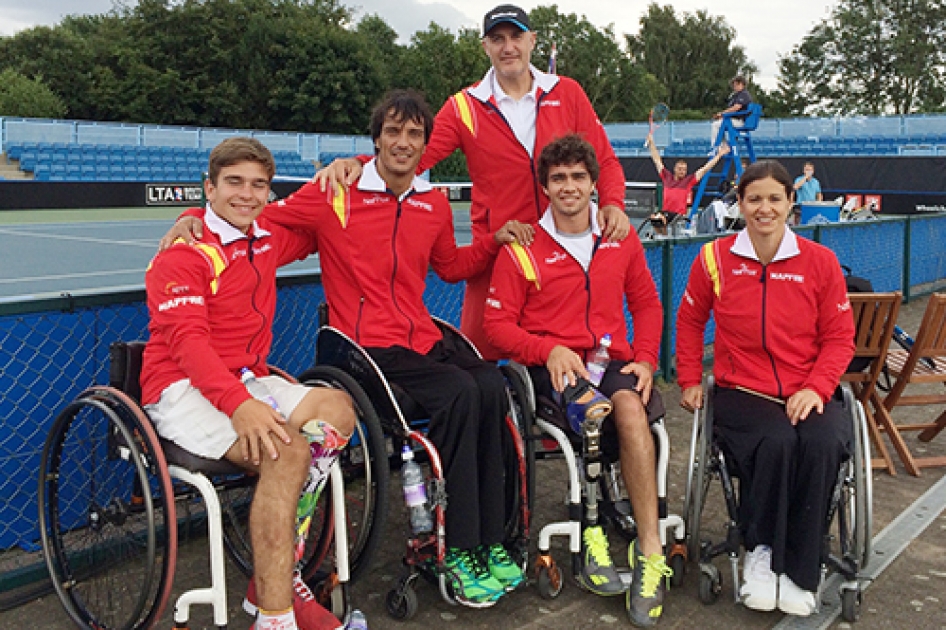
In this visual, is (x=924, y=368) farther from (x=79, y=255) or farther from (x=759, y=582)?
(x=79, y=255)

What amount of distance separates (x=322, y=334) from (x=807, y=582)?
6.46 ft

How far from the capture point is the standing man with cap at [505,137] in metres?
4.07

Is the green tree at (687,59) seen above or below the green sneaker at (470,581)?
above

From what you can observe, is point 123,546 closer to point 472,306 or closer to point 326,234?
point 326,234

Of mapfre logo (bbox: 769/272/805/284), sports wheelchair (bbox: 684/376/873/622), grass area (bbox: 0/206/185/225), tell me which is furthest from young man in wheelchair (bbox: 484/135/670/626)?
grass area (bbox: 0/206/185/225)

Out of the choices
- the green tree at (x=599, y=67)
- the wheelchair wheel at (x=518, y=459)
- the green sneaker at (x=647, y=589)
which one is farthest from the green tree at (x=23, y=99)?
the green sneaker at (x=647, y=589)

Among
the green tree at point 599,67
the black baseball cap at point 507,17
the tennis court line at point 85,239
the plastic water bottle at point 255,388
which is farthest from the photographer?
the green tree at point 599,67

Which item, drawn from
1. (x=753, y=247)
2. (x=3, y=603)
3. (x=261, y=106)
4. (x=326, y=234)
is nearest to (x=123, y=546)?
(x=3, y=603)

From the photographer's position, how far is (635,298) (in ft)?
12.6

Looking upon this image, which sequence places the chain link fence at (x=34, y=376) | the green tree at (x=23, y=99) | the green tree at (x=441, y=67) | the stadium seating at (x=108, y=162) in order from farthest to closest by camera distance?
the green tree at (x=441, y=67) < the green tree at (x=23, y=99) < the stadium seating at (x=108, y=162) < the chain link fence at (x=34, y=376)

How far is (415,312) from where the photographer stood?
11.9 feet

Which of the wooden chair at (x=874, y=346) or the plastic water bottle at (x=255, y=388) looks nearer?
the plastic water bottle at (x=255, y=388)

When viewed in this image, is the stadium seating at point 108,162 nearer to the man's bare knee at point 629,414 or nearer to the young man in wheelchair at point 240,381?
the young man in wheelchair at point 240,381

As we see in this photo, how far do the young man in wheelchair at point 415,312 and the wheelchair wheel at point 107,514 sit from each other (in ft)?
A: 3.13
